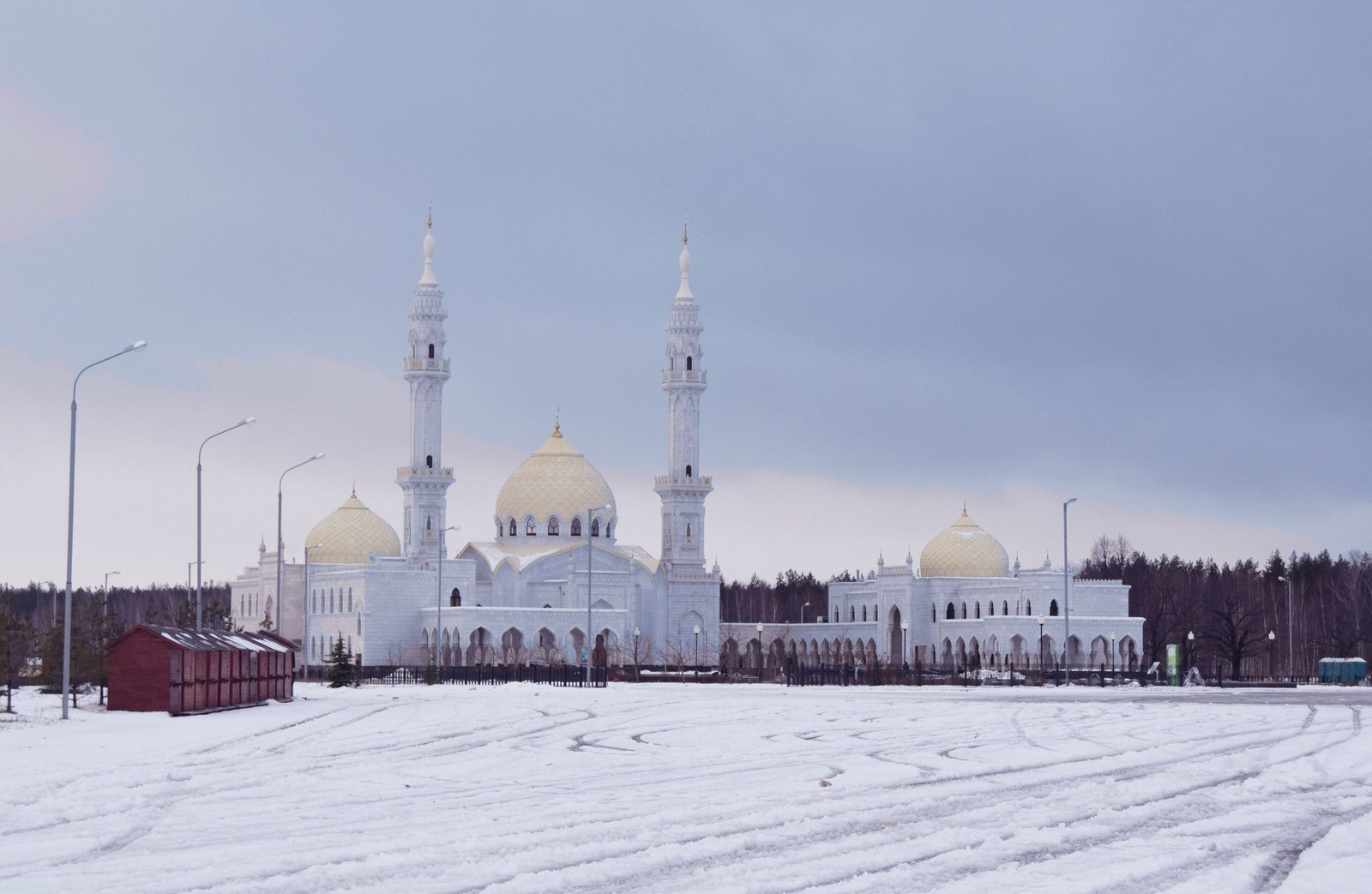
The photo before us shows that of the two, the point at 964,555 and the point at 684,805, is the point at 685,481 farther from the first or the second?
the point at 684,805

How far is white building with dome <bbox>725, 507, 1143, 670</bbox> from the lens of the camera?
106 metres

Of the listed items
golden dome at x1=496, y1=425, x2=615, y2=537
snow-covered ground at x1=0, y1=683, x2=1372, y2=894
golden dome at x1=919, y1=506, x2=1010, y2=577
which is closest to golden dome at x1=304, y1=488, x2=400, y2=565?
golden dome at x1=496, y1=425, x2=615, y2=537

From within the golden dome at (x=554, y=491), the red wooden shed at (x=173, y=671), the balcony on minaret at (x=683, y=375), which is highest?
the balcony on minaret at (x=683, y=375)

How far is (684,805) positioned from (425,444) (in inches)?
3327

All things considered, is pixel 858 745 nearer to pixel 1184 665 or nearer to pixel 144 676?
pixel 144 676

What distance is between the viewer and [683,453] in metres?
109

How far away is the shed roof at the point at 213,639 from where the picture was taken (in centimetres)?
4169

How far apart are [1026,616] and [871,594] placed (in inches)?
583

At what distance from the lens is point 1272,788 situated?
2306 cm

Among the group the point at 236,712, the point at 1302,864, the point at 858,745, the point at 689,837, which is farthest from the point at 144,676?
the point at 1302,864

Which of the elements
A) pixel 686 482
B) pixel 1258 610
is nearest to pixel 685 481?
pixel 686 482

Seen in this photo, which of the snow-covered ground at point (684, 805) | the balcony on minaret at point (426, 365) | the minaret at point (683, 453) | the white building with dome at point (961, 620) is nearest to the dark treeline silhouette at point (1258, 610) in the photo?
the white building with dome at point (961, 620)

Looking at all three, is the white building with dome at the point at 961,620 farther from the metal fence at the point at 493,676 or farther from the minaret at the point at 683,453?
the metal fence at the point at 493,676

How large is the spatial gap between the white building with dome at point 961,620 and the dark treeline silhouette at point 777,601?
26079 mm
